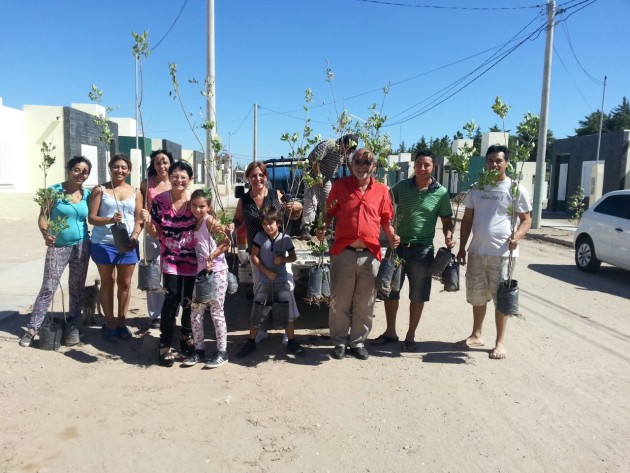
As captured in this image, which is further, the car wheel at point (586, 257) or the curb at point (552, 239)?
the curb at point (552, 239)

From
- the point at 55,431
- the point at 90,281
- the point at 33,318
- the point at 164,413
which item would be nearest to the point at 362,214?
the point at 164,413

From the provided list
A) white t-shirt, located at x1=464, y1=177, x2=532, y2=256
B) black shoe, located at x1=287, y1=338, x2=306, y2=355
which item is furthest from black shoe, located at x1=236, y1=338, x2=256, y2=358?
white t-shirt, located at x1=464, y1=177, x2=532, y2=256

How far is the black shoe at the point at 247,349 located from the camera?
476 cm

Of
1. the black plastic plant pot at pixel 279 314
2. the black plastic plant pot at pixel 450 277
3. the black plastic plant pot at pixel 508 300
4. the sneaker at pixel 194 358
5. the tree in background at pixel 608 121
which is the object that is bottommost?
the sneaker at pixel 194 358

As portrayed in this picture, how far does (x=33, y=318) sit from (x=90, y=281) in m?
3.14

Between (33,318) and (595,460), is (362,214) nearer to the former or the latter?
(595,460)

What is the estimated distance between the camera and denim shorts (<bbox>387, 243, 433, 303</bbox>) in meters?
4.83

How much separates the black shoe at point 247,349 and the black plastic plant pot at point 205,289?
0.75 meters

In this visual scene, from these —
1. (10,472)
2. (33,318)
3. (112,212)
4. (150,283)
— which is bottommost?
(10,472)

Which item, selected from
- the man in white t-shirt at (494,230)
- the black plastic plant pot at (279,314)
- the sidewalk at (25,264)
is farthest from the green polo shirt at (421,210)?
the sidewalk at (25,264)

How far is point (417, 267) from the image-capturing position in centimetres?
484

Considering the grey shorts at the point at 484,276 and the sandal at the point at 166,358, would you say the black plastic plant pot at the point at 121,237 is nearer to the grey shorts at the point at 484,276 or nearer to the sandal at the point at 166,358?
the sandal at the point at 166,358

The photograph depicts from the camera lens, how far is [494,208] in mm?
4734

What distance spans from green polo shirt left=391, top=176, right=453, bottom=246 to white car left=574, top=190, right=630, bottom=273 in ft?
18.0
